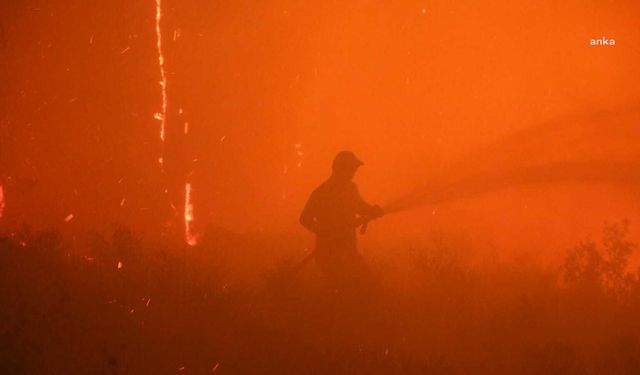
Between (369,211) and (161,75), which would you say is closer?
(369,211)

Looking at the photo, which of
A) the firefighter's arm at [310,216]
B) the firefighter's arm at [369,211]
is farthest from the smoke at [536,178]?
the firefighter's arm at [310,216]

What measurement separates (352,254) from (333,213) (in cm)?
69

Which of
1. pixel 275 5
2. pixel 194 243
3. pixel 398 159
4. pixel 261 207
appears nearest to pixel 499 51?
pixel 398 159

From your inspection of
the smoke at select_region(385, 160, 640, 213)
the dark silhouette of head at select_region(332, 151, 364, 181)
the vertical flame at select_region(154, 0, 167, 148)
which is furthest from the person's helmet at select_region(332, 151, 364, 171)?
the vertical flame at select_region(154, 0, 167, 148)

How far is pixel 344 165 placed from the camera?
634 centimetres

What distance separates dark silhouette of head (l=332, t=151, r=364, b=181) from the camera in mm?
6336

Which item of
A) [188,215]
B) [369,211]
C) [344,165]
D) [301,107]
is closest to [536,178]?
[369,211]

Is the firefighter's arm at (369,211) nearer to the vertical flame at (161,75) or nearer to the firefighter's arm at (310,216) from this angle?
the firefighter's arm at (310,216)

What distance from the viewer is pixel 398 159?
29.1 m

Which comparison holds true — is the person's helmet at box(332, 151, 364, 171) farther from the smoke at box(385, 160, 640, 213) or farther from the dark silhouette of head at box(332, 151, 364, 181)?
the smoke at box(385, 160, 640, 213)

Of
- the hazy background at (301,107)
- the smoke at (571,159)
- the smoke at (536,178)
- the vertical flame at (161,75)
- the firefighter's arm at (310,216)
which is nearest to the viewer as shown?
the firefighter's arm at (310,216)

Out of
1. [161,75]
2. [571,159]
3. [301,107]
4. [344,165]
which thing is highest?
[161,75]

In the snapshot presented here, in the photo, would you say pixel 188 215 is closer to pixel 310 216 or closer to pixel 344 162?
pixel 310 216

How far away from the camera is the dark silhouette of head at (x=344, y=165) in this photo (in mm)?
6336
